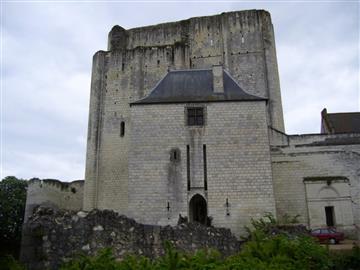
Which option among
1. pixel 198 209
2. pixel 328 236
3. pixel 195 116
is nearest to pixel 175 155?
pixel 195 116

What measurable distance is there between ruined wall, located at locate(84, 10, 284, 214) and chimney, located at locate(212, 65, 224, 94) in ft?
26.4

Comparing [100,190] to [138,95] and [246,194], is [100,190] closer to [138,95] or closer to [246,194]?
[138,95]

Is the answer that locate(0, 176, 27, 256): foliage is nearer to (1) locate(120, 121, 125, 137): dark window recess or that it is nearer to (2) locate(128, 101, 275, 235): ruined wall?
(1) locate(120, 121, 125, 137): dark window recess

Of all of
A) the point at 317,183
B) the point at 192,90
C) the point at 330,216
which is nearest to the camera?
the point at 192,90

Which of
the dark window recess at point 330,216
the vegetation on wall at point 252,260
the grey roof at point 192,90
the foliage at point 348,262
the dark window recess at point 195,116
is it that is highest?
the grey roof at point 192,90

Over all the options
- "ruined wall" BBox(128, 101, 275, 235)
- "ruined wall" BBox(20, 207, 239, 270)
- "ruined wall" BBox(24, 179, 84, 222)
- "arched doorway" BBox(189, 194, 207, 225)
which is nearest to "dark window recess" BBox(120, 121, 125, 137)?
"ruined wall" BBox(24, 179, 84, 222)

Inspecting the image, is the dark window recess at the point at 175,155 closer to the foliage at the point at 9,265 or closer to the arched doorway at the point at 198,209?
the arched doorway at the point at 198,209

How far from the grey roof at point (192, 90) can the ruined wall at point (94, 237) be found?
861 cm

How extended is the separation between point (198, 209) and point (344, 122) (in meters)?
16.6

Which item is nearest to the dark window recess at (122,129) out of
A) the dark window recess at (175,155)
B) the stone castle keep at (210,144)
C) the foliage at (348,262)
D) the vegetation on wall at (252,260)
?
the stone castle keep at (210,144)

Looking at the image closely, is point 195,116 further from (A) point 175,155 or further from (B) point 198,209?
(B) point 198,209

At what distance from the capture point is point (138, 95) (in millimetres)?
29094

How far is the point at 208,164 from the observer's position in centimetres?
1833

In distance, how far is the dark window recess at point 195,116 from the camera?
19188 mm
